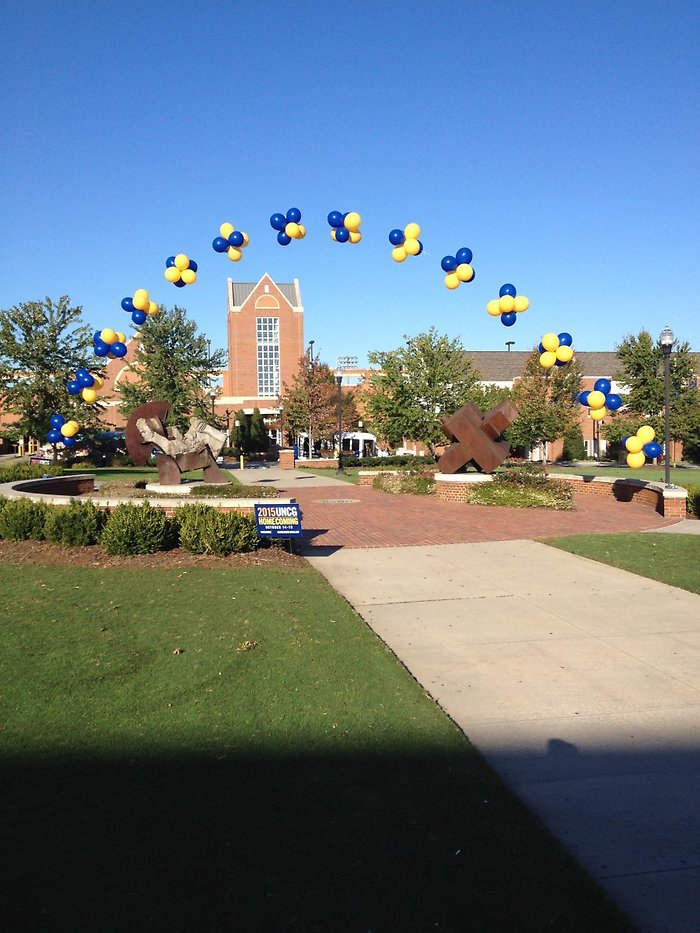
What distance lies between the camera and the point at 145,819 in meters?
3.57

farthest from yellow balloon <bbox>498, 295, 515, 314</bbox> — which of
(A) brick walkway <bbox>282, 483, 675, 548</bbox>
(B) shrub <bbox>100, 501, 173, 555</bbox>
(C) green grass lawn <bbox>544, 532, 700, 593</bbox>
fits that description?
(B) shrub <bbox>100, 501, 173, 555</bbox>

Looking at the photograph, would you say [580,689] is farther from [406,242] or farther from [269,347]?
[269,347]

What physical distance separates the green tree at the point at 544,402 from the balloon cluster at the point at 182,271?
1096 inches

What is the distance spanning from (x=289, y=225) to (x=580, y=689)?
14978 millimetres

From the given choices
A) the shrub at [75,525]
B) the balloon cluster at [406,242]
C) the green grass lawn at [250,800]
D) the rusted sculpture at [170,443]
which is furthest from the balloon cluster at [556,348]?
the green grass lawn at [250,800]

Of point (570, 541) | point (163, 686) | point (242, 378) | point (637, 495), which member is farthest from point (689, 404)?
point (163, 686)

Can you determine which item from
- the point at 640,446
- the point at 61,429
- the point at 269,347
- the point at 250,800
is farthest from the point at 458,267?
Result: the point at 269,347

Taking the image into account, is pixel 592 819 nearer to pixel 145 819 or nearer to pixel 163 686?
pixel 145 819

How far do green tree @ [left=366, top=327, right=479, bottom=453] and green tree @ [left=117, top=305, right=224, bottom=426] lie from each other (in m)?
12.7

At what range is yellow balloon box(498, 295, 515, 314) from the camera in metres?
19.0

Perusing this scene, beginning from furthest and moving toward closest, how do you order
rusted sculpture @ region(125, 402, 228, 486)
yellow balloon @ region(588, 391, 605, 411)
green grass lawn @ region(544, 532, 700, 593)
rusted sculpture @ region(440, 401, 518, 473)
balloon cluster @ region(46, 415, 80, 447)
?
balloon cluster @ region(46, 415, 80, 447)
rusted sculpture @ region(440, 401, 518, 473)
rusted sculpture @ region(125, 402, 228, 486)
yellow balloon @ region(588, 391, 605, 411)
green grass lawn @ region(544, 532, 700, 593)

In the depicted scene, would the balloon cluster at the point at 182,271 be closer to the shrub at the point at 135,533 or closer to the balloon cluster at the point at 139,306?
the balloon cluster at the point at 139,306

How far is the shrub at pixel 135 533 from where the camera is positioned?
10320 millimetres

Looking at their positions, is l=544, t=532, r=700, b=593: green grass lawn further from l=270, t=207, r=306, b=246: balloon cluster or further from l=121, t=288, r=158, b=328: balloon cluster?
l=121, t=288, r=158, b=328: balloon cluster
